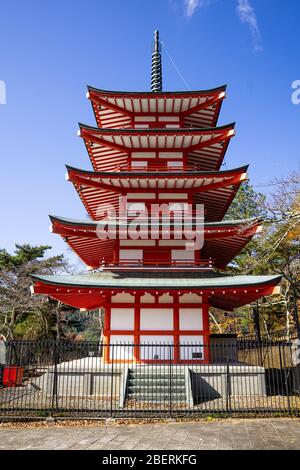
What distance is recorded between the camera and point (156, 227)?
727 inches

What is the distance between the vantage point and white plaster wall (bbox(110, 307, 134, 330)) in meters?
17.9

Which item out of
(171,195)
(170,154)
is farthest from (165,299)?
(170,154)

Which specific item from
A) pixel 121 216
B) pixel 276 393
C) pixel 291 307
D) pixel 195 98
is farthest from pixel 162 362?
pixel 291 307

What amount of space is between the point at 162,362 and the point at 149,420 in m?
5.36

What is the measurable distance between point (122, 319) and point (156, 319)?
1.70 m

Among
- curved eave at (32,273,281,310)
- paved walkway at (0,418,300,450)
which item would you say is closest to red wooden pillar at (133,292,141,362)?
curved eave at (32,273,281,310)

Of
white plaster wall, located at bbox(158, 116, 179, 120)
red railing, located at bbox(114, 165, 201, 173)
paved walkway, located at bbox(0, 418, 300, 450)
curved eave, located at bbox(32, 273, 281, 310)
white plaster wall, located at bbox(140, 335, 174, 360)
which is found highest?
white plaster wall, located at bbox(158, 116, 179, 120)

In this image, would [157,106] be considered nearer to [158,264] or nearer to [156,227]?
[156,227]

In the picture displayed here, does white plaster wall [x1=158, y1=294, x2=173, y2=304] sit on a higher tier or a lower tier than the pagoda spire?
lower

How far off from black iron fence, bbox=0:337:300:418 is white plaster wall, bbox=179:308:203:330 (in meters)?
1.10

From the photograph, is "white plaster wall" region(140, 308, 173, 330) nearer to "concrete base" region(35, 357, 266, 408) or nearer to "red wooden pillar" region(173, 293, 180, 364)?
"red wooden pillar" region(173, 293, 180, 364)
